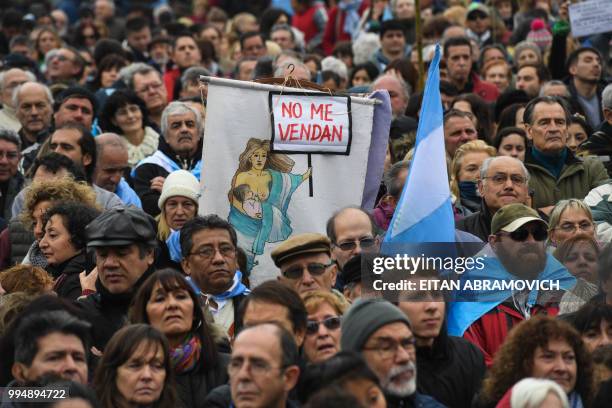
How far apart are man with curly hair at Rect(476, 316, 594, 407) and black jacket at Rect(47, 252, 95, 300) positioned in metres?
3.08

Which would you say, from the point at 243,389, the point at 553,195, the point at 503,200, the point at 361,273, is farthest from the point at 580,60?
the point at 243,389

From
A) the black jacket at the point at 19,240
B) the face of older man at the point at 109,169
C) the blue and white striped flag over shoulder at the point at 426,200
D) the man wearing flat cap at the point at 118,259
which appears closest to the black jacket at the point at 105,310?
the man wearing flat cap at the point at 118,259

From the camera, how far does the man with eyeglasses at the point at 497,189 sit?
1161 cm

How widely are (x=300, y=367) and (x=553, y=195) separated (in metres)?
4.98

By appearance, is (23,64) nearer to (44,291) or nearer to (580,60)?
(580,60)

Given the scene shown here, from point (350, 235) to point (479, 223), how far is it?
4.83ft

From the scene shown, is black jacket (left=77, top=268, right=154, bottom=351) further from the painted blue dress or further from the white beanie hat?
the white beanie hat

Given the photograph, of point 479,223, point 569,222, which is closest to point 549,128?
point 479,223

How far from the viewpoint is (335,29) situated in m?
22.1

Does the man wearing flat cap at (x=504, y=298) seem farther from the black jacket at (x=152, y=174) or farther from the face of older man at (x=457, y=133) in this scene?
the black jacket at (x=152, y=174)

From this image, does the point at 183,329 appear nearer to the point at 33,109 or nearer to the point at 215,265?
the point at 215,265

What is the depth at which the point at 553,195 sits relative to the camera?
12.8m

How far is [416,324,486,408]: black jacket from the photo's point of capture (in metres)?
8.95

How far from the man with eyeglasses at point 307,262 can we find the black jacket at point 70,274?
4.59ft
